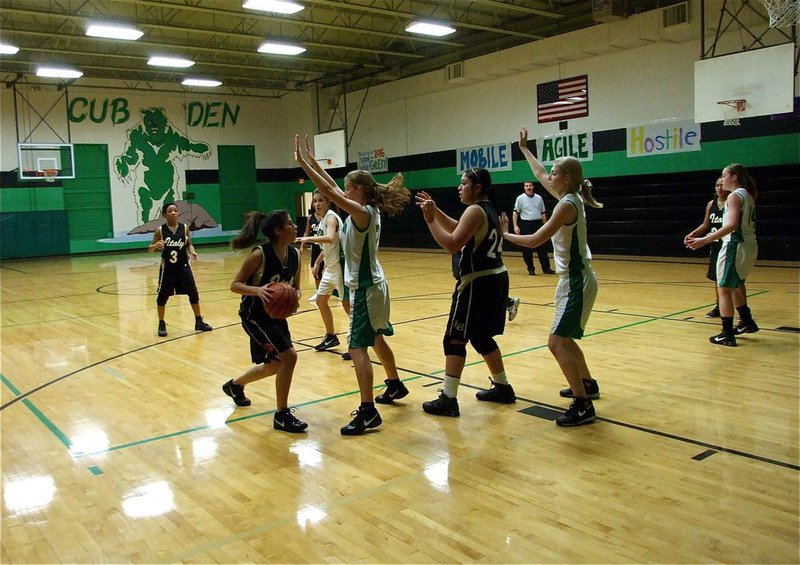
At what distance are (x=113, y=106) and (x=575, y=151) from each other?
16.1m

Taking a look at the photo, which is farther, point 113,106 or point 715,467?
point 113,106

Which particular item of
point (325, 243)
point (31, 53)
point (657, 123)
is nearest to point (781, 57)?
point (657, 123)

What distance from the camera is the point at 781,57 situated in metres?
12.7

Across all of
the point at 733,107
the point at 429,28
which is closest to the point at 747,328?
the point at 733,107

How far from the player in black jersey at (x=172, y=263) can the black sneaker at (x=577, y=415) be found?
5.28 meters

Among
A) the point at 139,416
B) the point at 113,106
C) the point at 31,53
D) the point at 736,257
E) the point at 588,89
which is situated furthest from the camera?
the point at 113,106

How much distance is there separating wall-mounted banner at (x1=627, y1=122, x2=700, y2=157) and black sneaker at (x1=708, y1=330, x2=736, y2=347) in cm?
1021

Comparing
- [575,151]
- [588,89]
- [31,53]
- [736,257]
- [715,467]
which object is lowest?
[715,467]

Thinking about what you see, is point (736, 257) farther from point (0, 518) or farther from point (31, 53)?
point (31, 53)

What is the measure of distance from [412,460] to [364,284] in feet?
3.91

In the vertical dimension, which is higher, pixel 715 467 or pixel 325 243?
pixel 325 243

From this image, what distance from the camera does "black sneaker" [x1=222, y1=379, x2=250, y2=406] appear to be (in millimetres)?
5227

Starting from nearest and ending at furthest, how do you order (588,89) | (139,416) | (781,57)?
1. (139,416)
2. (781,57)
3. (588,89)

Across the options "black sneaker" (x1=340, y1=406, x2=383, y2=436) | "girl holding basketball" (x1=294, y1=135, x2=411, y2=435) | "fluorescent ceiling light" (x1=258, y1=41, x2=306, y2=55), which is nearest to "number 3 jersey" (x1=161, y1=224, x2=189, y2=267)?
"girl holding basketball" (x1=294, y1=135, x2=411, y2=435)
